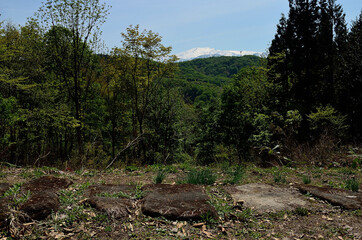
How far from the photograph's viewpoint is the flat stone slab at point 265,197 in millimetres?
3444

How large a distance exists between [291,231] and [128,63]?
635 inches

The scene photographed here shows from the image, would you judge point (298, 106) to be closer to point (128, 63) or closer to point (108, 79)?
point (128, 63)

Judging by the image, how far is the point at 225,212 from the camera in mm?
3188

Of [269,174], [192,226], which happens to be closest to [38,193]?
[192,226]

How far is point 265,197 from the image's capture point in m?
3.79

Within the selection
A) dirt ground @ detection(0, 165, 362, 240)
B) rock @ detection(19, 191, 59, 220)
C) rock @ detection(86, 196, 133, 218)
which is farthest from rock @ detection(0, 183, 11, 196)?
rock @ detection(86, 196, 133, 218)

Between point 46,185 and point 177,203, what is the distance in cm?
219

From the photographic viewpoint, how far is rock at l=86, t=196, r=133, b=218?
2988 millimetres

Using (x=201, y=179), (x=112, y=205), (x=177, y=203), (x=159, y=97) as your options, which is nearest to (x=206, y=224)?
(x=177, y=203)

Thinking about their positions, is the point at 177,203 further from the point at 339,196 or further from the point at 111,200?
the point at 339,196

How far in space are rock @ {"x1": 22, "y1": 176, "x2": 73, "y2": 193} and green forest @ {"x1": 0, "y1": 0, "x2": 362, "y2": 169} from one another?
3602mm

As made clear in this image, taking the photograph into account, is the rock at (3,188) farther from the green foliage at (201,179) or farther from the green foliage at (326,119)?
the green foliage at (326,119)

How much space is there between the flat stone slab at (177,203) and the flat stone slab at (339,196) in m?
1.90

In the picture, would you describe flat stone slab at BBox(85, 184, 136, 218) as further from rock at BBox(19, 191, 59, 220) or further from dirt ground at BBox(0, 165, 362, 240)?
rock at BBox(19, 191, 59, 220)
